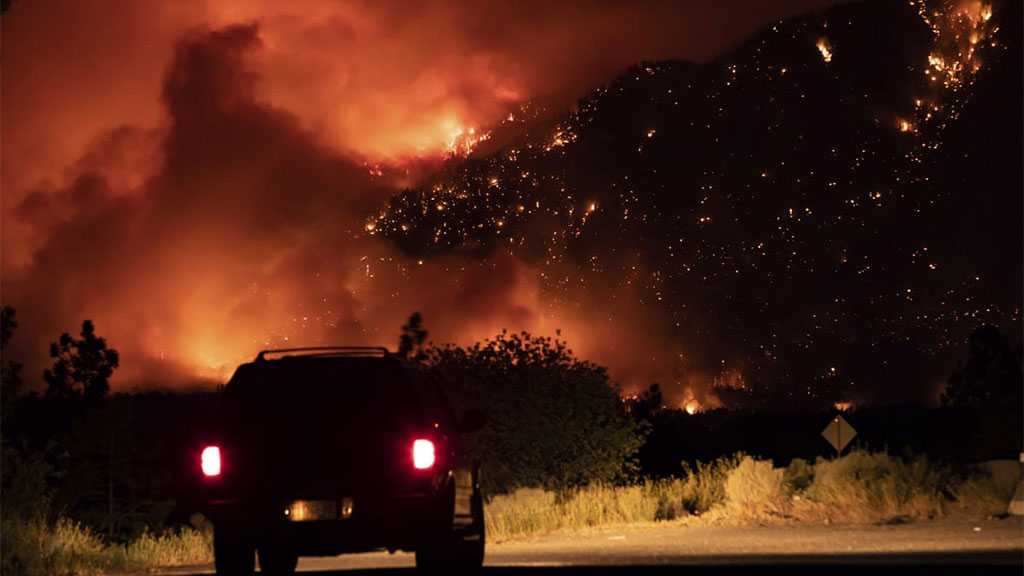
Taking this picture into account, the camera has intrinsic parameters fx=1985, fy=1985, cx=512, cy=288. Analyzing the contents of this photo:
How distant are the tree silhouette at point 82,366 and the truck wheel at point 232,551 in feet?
181

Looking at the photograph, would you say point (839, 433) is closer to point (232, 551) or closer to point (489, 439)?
point (489, 439)

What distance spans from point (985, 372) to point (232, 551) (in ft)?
271

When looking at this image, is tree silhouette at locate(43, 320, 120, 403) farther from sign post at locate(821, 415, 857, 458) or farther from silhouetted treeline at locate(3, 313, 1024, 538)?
sign post at locate(821, 415, 857, 458)

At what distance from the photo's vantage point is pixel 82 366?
243ft

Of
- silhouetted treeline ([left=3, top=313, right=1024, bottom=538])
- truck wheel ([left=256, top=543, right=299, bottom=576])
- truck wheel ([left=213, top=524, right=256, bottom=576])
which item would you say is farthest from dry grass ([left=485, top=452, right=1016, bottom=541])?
truck wheel ([left=213, top=524, right=256, bottom=576])

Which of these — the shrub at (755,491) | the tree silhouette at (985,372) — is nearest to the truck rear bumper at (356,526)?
the shrub at (755,491)

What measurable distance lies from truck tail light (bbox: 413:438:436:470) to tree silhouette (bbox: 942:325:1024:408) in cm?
7425

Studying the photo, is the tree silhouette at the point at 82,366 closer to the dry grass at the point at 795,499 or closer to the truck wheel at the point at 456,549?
the dry grass at the point at 795,499

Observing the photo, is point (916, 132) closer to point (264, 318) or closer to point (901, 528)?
point (264, 318)

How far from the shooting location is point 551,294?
16888 cm

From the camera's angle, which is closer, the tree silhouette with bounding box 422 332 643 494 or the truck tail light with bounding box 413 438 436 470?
the truck tail light with bounding box 413 438 436 470

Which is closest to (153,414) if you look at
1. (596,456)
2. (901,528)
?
(596,456)

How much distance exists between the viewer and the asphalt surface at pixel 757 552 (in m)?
20.4

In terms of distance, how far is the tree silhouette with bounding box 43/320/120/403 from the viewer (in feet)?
239
